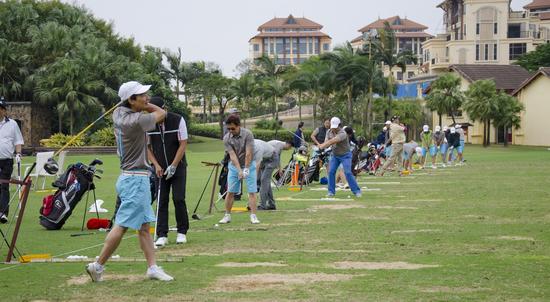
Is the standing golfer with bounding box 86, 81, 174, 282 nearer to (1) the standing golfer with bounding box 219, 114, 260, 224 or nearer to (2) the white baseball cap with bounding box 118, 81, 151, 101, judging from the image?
(2) the white baseball cap with bounding box 118, 81, 151, 101

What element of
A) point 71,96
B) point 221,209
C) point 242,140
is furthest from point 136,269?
point 71,96

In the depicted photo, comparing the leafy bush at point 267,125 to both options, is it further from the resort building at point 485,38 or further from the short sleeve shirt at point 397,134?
the short sleeve shirt at point 397,134

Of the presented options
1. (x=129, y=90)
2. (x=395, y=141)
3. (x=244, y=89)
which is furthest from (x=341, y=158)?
(x=244, y=89)

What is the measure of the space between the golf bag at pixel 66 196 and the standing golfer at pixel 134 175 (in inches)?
212

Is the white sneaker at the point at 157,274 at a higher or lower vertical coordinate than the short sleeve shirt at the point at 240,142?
lower

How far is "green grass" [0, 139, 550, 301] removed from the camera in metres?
8.44

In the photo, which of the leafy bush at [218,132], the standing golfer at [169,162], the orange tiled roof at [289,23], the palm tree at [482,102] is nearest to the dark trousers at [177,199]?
the standing golfer at [169,162]

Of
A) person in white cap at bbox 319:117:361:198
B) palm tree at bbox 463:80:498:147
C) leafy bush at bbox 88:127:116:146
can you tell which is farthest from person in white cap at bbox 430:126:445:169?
palm tree at bbox 463:80:498:147

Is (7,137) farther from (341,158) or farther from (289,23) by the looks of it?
(289,23)

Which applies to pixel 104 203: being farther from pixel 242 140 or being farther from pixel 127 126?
pixel 127 126

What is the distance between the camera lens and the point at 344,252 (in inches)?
441

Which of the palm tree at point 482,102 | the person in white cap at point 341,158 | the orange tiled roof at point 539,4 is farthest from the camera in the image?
the orange tiled roof at point 539,4

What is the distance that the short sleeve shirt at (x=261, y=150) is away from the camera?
52.6 feet

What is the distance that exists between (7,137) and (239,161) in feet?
12.8
